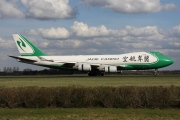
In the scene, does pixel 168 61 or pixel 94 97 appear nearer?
pixel 94 97

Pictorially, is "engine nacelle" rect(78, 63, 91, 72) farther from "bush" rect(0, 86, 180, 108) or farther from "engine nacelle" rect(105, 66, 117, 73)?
"bush" rect(0, 86, 180, 108)

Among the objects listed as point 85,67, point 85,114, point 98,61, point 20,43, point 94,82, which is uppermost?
point 20,43

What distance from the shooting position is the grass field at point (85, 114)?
15.9 m

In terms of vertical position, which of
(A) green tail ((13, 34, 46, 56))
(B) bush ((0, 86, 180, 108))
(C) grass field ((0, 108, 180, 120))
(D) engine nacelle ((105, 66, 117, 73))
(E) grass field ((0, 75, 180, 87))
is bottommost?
(C) grass field ((0, 108, 180, 120))

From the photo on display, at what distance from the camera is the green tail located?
72.4 meters

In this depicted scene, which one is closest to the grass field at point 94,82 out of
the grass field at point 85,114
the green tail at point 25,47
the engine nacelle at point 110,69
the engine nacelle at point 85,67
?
the grass field at point 85,114

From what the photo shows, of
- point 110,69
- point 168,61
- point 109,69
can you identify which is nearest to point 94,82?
point 110,69

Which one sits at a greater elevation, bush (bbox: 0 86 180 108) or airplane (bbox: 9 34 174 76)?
airplane (bbox: 9 34 174 76)

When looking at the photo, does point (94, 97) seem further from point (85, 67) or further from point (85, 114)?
point (85, 67)

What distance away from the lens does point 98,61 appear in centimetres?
6856

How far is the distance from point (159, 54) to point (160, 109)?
49465 millimetres

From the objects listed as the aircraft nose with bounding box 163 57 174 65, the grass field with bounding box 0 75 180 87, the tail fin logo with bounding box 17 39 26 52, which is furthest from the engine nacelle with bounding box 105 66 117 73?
the tail fin logo with bounding box 17 39 26 52

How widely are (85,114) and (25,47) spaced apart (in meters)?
57.3

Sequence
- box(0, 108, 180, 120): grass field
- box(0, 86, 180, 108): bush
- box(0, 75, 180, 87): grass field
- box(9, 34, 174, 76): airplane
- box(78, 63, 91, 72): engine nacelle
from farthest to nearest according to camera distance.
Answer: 1. box(9, 34, 174, 76): airplane
2. box(78, 63, 91, 72): engine nacelle
3. box(0, 75, 180, 87): grass field
4. box(0, 86, 180, 108): bush
5. box(0, 108, 180, 120): grass field
